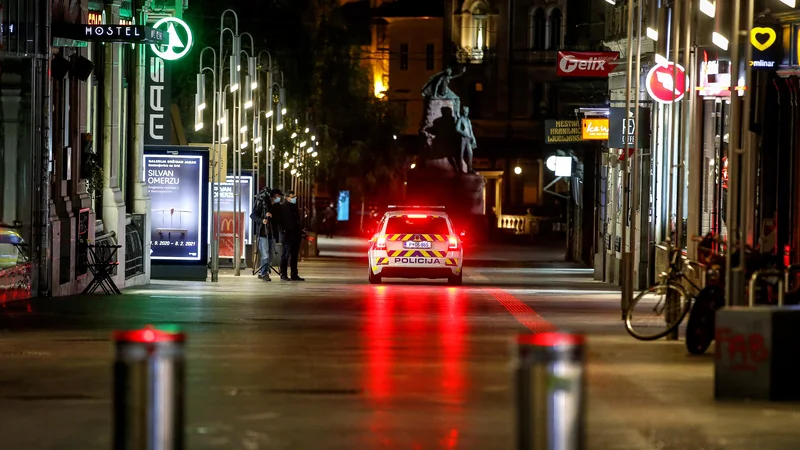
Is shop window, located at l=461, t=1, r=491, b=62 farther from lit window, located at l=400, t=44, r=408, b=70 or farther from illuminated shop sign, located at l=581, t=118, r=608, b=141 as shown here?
illuminated shop sign, located at l=581, t=118, r=608, b=141

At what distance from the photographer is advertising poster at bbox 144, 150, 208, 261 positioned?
34.0 meters

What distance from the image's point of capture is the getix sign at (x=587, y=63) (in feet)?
121

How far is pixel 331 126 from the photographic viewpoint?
87.1 m

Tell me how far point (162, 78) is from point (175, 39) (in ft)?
4.41

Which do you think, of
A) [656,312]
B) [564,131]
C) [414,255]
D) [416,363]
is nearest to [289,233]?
[414,255]

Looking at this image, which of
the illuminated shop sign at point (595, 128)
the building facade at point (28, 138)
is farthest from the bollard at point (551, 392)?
the illuminated shop sign at point (595, 128)

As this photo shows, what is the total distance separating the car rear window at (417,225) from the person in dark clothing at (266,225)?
2.62 meters

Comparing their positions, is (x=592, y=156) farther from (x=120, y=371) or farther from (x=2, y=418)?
(x=120, y=371)

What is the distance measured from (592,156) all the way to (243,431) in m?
38.2

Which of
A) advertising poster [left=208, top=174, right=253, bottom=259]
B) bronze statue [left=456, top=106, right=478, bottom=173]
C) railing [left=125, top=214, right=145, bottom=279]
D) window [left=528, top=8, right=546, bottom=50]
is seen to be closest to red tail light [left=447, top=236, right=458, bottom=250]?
railing [left=125, top=214, right=145, bottom=279]

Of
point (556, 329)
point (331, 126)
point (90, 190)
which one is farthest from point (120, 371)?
point (331, 126)

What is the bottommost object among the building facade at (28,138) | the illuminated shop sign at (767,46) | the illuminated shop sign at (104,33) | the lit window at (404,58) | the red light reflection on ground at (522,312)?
the red light reflection on ground at (522,312)

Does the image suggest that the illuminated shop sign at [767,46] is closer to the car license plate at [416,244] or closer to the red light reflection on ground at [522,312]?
the red light reflection on ground at [522,312]

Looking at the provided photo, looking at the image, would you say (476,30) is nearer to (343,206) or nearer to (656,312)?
(343,206)
